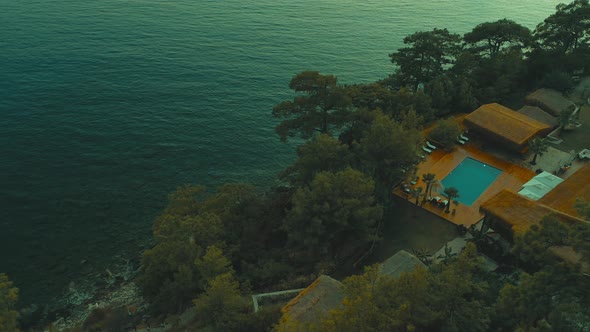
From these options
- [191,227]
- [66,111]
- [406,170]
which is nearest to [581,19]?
[406,170]

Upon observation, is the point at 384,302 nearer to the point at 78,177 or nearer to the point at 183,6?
the point at 78,177

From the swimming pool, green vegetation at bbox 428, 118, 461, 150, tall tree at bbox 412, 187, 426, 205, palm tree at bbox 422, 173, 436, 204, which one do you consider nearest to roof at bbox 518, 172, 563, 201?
the swimming pool

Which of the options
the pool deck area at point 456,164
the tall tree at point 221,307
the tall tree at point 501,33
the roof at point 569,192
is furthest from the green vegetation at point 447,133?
the tall tree at point 221,307

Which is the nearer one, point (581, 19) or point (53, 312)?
point (53, 312)

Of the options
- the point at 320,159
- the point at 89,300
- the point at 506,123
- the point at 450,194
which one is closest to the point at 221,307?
the point at 320,159

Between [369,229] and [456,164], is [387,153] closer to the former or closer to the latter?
[369,229]
